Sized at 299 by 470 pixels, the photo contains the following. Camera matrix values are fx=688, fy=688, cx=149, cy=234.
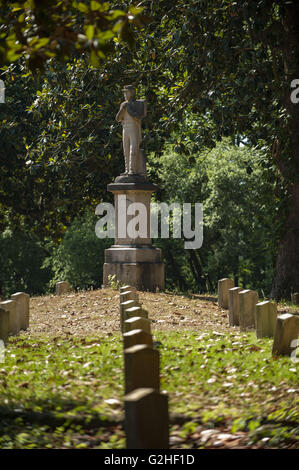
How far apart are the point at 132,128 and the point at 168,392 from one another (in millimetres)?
11629

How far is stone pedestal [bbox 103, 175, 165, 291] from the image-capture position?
55.0 feet

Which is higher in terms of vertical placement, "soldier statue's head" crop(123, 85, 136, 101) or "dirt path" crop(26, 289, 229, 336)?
"soldier statue's head" crop(123, 85, 136, 101)

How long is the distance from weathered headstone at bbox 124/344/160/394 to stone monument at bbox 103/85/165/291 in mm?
11396

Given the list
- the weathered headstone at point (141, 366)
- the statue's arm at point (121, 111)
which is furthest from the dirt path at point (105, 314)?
→ the weathered headstone at point (141, 366)

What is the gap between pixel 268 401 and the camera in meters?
6.44

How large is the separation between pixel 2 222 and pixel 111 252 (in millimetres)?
9935

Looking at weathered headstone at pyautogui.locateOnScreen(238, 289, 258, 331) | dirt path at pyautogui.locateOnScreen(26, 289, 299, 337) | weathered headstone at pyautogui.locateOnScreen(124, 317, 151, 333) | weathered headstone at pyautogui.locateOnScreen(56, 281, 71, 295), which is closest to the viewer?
weathered headstone at pyautogui.locateOnScreen(124, 317, 151, 333)

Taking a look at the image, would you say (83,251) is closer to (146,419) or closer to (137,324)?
(137,324)

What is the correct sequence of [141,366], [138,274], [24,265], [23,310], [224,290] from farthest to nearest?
[24,265] < [138,274] < [224,290] < [23,310] < [141,366]

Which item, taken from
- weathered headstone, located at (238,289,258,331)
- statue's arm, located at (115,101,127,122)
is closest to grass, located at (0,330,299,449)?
weathered headstone, located at (238,289,258,331)

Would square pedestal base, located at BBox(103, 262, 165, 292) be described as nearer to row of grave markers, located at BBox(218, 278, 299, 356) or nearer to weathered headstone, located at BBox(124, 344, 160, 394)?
row of grave markers, located at BBox(218, 278, 299, 356)

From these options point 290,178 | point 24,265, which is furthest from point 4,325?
point 24,265

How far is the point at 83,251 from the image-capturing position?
3400cm

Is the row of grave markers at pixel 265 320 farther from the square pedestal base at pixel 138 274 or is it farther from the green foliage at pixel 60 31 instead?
the square pedestal base at pixel 138 274
